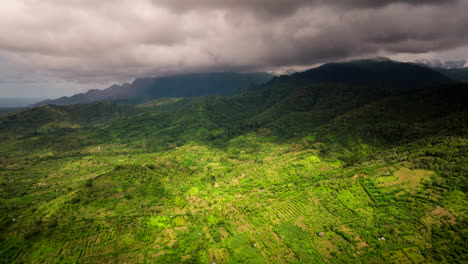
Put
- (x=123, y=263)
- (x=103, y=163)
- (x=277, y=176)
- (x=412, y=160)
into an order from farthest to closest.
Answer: (x=103, y=163) < (x=277, y=176) < (x=412, y=160) < (x=123, y=263)

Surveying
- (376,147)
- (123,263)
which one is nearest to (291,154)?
(376,147)

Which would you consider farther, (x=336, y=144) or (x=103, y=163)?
(x=103, y=163)

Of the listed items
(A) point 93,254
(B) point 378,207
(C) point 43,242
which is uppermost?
(C) point 43,242

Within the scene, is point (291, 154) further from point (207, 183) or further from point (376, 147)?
point (207, 183)

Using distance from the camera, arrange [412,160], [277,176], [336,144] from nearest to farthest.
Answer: [412,160], [277,176], [336,144]

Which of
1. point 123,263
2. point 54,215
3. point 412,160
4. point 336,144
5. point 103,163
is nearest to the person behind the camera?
point 123,263

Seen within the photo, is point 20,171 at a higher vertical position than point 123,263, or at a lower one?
higher

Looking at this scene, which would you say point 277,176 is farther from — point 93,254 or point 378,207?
point 93,254

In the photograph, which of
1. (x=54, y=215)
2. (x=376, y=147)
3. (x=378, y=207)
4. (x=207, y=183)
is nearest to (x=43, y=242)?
(x=54, y=215)

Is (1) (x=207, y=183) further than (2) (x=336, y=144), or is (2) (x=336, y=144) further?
(2) (x=336, y=144)
